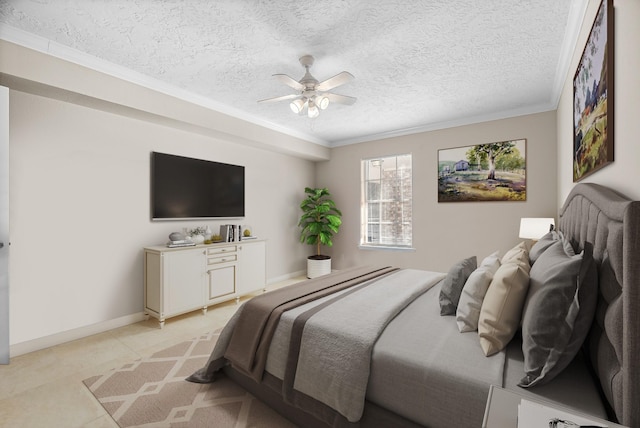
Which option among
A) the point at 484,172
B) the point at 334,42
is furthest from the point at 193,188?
the point at 484,172

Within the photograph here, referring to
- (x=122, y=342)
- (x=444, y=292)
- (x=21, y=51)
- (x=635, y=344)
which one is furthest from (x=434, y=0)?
(x=122, y=342)

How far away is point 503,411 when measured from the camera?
35.4 inches

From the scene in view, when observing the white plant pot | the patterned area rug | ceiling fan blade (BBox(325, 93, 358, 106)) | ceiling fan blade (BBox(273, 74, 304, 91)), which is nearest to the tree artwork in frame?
ceiling fan blade (BBox(325, 93, 358, 106))

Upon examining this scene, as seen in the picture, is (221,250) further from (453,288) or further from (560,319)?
(560,319)

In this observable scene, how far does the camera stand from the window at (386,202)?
16.4ft

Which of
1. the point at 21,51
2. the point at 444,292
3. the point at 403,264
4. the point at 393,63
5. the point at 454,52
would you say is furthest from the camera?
the point at 403,264

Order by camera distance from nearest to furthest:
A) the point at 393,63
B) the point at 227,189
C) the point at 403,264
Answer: the point at 393,63 → the point at 227,189 → the point at 403,264

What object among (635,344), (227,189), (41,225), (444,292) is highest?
(227,189)

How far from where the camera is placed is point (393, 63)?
108 inches

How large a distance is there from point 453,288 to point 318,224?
3.58 m

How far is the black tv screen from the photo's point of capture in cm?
344

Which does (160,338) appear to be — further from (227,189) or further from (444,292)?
(444,292)

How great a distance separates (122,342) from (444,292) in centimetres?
289

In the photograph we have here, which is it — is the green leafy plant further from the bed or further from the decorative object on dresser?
the bed
